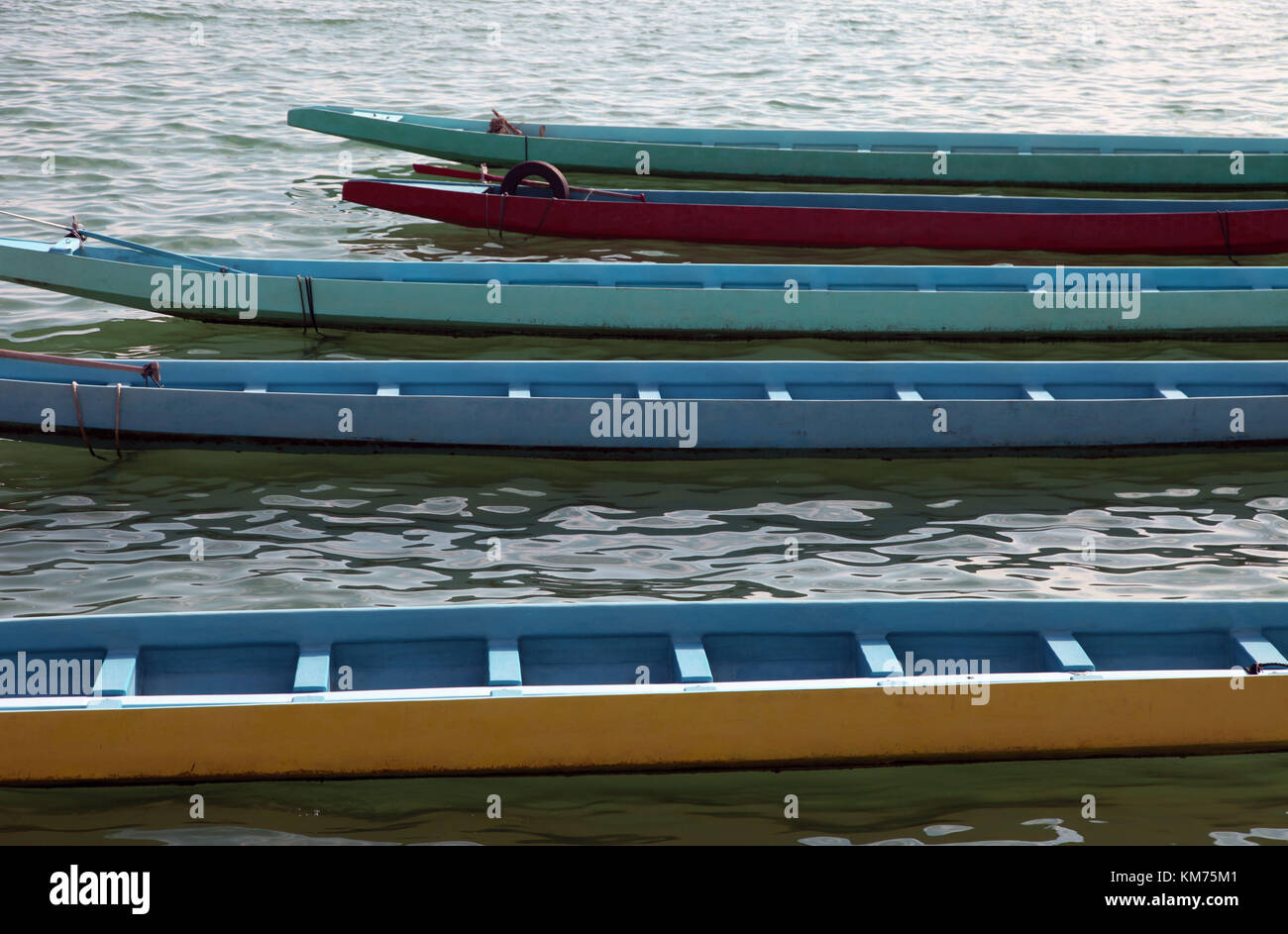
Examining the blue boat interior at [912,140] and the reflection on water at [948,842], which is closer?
the reflection on water at [948,842]

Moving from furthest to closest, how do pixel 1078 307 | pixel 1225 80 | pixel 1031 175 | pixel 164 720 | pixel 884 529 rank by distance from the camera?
pixel 1225 80
pixel 1031 175
pixel 1078 307
pixel 884 529
pixel 164 720

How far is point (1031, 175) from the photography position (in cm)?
1277

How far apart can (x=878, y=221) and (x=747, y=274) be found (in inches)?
74.8

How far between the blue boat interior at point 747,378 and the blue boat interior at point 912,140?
6211 mm

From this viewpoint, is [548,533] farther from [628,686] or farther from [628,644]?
[628,686]

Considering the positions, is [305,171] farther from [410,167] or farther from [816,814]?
[816,814]

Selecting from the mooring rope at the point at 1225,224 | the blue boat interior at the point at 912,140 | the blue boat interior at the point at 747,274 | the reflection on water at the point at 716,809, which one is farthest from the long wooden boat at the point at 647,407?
the blue boat interior at the point at 912,140

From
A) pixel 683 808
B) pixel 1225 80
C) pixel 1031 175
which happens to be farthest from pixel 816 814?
pixel 1225 80

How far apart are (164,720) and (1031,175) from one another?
1078 centimetres

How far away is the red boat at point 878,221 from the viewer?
1055 centimetres

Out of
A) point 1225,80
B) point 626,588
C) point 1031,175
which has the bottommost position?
point 626,588

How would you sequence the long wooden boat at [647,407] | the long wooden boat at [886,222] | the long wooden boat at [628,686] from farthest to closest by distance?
the long wooden boat at [886,222], the long wooden boat at [647,407], the long wooden boat at [628,686]

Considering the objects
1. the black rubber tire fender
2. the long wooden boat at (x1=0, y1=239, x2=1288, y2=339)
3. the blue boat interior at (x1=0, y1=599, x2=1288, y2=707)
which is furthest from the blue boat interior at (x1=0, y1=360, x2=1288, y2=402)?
the black rubber tire fender

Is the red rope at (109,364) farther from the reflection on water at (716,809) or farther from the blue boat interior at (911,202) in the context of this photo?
the blue boat interior at (911,202)
